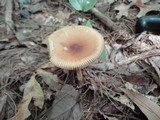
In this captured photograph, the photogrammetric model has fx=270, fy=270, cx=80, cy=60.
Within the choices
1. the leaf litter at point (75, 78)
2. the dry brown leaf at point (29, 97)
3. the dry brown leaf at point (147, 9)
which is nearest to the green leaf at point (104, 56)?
the leaf litter at point (75, 78)

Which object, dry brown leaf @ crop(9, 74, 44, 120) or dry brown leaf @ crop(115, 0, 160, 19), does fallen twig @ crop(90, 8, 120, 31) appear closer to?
dry brown leaf @ crop(115, 0, 160, 19)

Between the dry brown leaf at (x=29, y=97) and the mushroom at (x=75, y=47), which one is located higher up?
the mushroom at (x=75, y=47)

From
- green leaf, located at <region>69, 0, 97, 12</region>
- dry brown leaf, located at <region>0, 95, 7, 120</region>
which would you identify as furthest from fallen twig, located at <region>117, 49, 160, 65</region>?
dry brown leaf, located at <region>0, 95, 7, 120</region>

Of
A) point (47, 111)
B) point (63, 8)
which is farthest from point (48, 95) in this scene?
point (63, 8)

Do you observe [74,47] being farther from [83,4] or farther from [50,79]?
[83,4]

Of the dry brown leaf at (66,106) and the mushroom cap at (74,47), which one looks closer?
the mushroom cap at (74,47)

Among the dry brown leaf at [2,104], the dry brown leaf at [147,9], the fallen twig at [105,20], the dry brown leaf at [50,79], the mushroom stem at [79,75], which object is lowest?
the dry brown leaf at [2,104]

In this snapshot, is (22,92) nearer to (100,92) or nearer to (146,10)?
(100,92)

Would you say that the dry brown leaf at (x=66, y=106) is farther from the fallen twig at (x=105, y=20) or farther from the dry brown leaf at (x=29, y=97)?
the fallen twig at (x=105, y=20)
